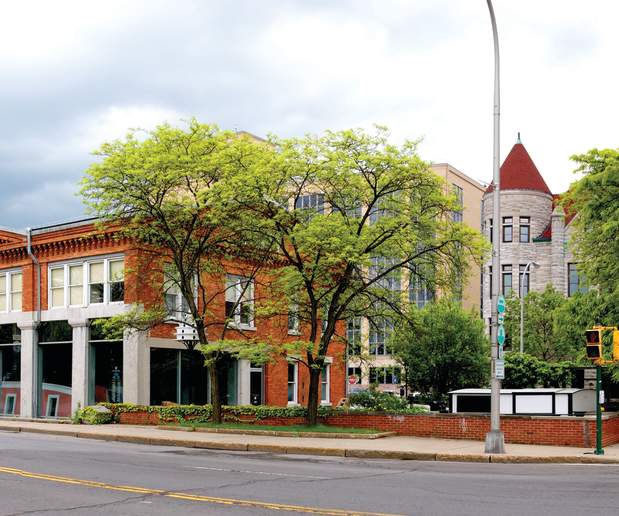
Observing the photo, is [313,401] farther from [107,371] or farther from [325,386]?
[325,386]

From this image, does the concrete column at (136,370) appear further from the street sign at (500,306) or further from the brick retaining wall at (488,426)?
the street sign at (500,306)

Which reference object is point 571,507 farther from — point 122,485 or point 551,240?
point 551,240

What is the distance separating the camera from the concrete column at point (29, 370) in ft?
128

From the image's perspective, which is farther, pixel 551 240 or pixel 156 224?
pixel 551 240

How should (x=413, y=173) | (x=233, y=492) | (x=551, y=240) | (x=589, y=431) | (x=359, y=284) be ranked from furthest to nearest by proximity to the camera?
(x=551, y=240) < (x=359, y=284) < (x=413, y=173) < (x=589, y=431) < (x=233, y=492)

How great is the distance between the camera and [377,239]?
26.6 meters

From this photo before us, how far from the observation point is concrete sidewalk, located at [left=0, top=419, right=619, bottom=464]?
20375mm

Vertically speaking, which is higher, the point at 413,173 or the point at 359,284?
the point at 413,173

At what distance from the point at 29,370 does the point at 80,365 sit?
4014 millimetres

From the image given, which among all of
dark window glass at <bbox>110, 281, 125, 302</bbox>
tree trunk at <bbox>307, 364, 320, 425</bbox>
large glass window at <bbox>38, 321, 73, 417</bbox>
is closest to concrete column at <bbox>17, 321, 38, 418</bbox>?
large glass window at <bbox>38, 321, 73, 417</bbox>

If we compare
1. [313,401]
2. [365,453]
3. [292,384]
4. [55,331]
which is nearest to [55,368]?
[55,331]

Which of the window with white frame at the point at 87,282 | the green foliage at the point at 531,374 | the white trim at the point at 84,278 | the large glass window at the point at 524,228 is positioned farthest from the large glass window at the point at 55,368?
the large glass window at the point at 524,228

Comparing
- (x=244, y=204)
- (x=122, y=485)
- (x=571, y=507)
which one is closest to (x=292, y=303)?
(x=244, y=204)

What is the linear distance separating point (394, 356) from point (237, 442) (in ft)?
75.9
